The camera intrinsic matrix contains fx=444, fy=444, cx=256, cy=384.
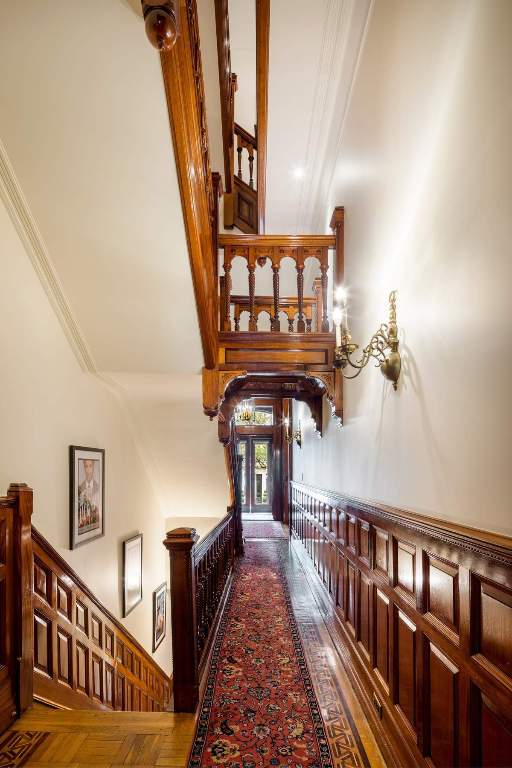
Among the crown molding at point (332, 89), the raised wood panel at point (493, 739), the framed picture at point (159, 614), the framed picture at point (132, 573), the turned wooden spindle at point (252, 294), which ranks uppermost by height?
the crown molding at point (332, 89)

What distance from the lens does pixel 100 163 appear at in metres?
2.54

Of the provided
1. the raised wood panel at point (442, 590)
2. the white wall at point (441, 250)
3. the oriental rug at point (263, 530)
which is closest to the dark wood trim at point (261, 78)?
the white wall at point (441, 250)

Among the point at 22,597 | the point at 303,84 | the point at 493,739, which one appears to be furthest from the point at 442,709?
the point at 303,84

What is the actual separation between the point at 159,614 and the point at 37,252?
5.15m

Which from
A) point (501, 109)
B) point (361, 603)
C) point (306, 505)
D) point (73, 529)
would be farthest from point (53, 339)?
point (306, 505)

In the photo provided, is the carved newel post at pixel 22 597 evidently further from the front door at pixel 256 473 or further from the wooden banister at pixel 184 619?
the front door at pixel 256 473

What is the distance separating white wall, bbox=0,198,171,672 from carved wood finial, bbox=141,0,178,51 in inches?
66.9

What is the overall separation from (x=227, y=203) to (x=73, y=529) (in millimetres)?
4143

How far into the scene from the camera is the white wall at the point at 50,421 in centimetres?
285

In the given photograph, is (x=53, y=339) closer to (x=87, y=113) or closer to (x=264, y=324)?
(x=87, y=113)

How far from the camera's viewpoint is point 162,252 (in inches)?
118

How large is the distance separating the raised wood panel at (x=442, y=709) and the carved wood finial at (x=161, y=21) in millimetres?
2385

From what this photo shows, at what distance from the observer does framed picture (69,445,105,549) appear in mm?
3580

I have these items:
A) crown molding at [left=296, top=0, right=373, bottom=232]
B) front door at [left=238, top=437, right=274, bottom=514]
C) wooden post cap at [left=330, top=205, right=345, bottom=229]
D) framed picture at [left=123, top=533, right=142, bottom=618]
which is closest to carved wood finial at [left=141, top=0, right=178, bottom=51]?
crown molding at [left=296, top=0, right=373, bottom=232]
